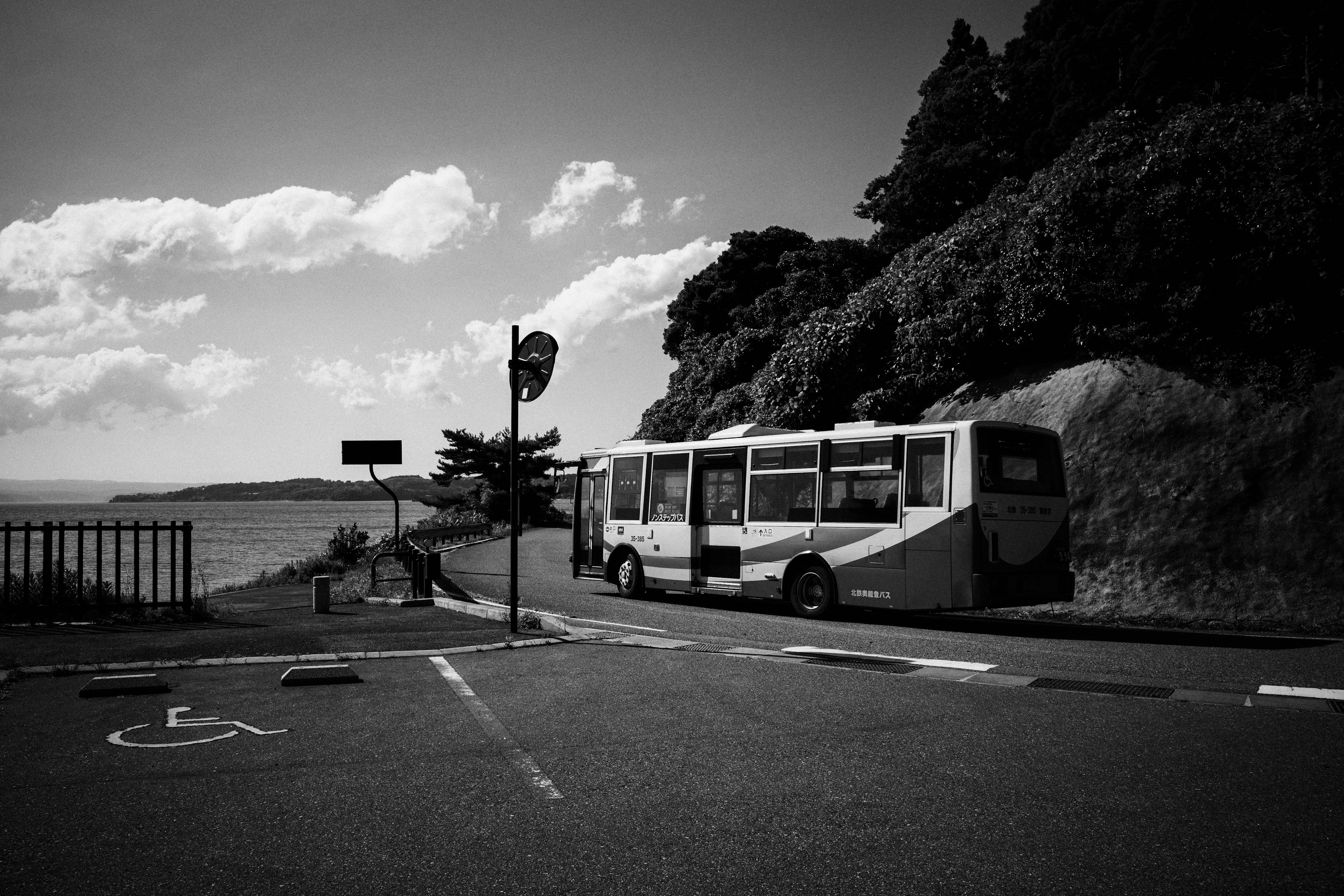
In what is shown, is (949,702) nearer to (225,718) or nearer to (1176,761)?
(1176,761)

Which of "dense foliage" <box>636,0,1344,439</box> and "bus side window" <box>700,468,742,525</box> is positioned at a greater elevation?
"dense foliage" <box>636,0,1344,439</box>

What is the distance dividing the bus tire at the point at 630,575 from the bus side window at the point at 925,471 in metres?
6.50

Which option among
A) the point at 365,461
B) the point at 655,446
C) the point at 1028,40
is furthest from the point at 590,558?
the point at 1028,40

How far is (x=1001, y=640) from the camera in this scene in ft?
39.7

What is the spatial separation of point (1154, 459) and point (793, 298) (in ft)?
59.3

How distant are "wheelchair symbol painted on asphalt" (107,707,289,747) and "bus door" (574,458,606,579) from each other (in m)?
12.4

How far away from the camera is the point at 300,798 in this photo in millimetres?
5020

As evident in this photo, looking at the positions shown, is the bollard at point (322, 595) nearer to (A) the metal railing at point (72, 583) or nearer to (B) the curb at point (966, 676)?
(A) the metal railing at point (72, 583)

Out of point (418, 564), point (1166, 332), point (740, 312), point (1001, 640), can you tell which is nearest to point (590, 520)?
point (418, 564)

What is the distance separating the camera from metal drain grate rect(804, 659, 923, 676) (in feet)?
30.4

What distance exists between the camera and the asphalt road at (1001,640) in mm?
9234

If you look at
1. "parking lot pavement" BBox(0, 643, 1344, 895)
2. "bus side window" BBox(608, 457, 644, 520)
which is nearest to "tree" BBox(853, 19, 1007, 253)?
"bus side window" BBox(608, 457, 644, 520)

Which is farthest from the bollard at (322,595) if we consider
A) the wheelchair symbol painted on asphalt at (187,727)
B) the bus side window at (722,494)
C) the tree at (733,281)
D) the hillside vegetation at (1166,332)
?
the tree at (733,281)

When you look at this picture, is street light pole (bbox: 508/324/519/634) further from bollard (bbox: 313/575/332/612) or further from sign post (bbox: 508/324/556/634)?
bollard (bbox: 313/575/332/612)
